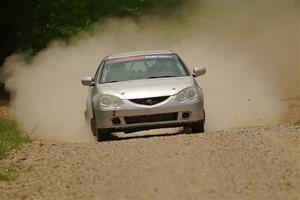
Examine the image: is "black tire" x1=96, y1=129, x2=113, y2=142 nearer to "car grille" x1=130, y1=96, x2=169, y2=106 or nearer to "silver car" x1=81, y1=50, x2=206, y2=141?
"silver car" x1=81, y1=50, x2=206, y2=141

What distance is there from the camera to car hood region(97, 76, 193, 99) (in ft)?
45.5

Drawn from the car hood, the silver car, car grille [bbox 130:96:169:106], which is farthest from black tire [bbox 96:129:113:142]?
car grille [bbox 130:96:169:106]

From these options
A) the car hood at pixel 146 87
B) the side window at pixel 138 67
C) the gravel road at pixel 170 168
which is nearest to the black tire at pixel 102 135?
the car hood at pixel 146 87

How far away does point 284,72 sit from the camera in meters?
32.5

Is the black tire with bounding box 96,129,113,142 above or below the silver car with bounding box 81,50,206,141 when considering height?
below

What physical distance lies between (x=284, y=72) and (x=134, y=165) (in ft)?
74.1

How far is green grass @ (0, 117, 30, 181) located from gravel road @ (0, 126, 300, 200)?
175 mm

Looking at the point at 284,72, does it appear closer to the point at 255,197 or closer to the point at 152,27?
the point at 152,27

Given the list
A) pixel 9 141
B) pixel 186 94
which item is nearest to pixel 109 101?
pixel 186 94

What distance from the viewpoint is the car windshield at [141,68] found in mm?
15039

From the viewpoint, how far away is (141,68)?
15.4m

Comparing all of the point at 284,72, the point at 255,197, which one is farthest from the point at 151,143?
the point at 284,72

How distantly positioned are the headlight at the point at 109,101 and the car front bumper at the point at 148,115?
0.07 meters

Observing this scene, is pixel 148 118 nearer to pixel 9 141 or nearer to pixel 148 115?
pixel 148 115
